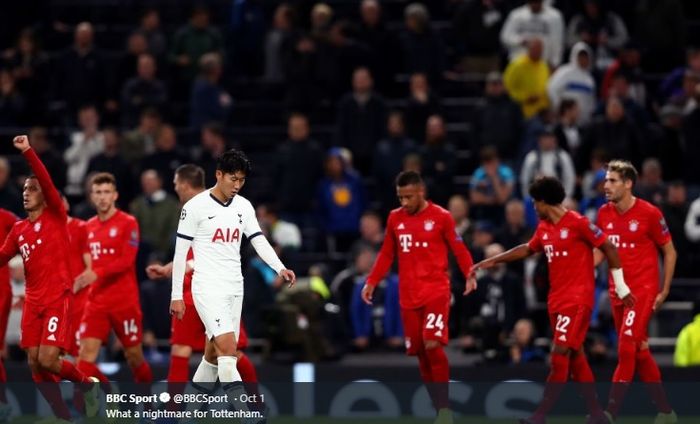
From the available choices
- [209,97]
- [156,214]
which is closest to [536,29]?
[209,97]

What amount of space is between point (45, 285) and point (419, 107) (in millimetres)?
10055

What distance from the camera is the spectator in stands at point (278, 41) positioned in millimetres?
26141

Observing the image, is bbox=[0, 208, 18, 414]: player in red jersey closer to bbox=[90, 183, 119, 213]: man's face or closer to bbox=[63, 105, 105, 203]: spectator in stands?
bbox=[90, 183, 119, 213]: man's face

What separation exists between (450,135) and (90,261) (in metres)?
9.95

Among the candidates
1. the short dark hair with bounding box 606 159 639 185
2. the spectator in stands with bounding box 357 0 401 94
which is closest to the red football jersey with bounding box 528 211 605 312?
the short dark hair with bounding box 606 159 639 185

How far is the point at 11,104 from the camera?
26.7 metres

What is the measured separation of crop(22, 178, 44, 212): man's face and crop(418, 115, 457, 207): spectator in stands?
850cm

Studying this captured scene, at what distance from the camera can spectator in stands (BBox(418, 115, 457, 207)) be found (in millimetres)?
23219

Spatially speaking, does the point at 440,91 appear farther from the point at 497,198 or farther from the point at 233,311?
the point at 233,311

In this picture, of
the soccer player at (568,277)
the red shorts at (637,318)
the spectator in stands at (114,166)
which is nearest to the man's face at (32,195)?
the soccer player at (568,277)

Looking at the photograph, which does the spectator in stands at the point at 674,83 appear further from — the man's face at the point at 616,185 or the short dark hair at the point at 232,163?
the short dark hair at the point at 232,163

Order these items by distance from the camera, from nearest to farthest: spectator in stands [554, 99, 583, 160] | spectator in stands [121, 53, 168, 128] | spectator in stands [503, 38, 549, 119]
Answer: spectator in stands [554, 99, 583, 160] → spectator in stands [503, 38, 549, 119] → spectator in stands [121, 53, 168, 128]

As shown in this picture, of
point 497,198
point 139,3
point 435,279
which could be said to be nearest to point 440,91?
point 497,198

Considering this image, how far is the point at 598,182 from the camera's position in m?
22.2
